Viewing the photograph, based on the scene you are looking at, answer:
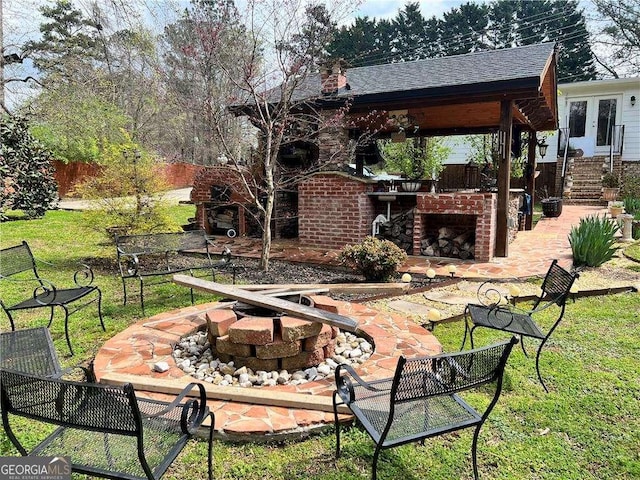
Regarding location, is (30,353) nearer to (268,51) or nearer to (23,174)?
(268,51)

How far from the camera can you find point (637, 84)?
1734 cm

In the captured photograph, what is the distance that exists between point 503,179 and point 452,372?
602 centimetres

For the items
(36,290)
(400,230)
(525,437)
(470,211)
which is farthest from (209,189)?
(525,437)

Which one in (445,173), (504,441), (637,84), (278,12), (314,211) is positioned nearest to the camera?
(504,441)

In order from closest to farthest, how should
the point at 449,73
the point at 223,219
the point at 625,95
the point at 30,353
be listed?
the point at 30,353 < the point at 449,73 < the point at 223,219 < the point at 625,95

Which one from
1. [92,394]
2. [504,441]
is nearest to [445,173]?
[504,441]

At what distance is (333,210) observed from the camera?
331 inches

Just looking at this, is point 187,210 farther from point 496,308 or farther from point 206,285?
point 496,308

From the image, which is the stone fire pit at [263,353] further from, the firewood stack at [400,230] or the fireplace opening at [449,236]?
the firewood stack at [400,230]

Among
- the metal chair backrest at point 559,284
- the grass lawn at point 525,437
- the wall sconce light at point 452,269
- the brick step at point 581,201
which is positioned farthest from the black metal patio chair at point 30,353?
the brick step at point 581,201

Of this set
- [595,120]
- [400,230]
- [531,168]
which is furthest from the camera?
[595,120]

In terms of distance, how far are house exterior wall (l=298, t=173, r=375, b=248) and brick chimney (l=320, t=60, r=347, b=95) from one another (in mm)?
1756

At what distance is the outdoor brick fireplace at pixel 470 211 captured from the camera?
277 inches

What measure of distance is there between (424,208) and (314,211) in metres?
2.26
